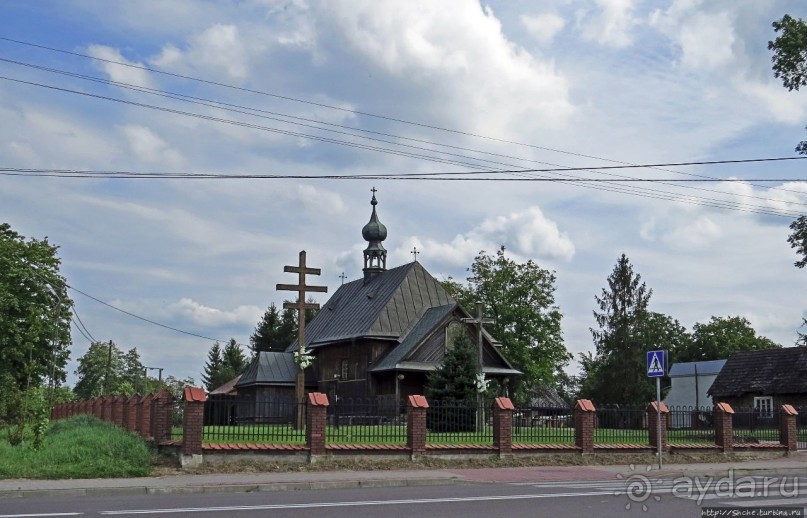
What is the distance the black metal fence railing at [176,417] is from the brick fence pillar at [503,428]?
7.79 meters

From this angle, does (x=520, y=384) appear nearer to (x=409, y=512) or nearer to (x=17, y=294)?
(x=17, y=294)

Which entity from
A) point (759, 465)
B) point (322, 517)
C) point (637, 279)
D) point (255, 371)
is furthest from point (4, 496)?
point (637, 279)

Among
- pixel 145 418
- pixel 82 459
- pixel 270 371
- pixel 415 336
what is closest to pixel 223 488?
pixel 82 459

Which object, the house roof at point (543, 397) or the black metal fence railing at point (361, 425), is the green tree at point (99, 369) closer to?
the house roof at point (543, 397)

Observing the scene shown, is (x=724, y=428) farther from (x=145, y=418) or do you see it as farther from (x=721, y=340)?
(x=721, y=340)

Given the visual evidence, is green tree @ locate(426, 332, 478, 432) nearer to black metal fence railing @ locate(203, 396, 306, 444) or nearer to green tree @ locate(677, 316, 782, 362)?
black metal fence railing @ locate(203, 396, 306, 444)

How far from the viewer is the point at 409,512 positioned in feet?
41.2

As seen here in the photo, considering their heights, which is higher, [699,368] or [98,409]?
[699,368]

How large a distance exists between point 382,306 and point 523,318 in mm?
15698

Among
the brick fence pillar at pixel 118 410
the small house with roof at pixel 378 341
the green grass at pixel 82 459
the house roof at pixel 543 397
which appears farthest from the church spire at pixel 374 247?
the green grass at pixel 82 459

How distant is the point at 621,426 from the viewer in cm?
2578

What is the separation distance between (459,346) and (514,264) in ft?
102

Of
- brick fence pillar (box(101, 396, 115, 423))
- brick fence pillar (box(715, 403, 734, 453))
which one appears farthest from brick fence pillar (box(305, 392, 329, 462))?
brick fence pillar (box(101, 396, 115, 423))

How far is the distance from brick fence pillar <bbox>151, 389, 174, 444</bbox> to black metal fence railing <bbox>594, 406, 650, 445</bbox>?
38.1 ft
